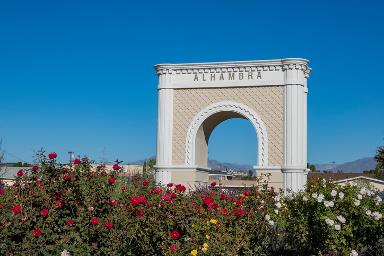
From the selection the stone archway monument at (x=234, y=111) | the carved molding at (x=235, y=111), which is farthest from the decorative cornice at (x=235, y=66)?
the carved molding at (x=235, y=111)

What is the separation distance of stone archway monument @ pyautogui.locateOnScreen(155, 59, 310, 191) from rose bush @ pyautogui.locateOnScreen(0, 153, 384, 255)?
520 inches

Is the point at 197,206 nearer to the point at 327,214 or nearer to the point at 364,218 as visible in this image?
the point at 327,214

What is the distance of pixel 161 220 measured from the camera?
728 centimetres

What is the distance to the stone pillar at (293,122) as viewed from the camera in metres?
22.0

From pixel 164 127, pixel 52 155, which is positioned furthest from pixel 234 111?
pixel 52 155

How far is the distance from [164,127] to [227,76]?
327cm

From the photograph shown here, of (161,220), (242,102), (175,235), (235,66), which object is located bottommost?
(175,235)

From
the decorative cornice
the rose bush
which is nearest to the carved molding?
the decorative cornice

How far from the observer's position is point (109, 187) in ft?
25.7

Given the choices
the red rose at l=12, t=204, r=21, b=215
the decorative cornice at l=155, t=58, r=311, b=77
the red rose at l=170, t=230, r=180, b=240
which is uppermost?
the decorative cornice at l=155, t=58, r=311, b=77

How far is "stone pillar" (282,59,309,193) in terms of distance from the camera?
72.0 feet

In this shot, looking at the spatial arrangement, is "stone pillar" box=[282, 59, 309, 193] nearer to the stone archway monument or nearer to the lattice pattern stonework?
the stone archway monument

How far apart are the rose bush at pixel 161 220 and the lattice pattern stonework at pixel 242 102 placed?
13.6m

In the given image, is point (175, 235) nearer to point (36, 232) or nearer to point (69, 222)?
point (69, 222)
